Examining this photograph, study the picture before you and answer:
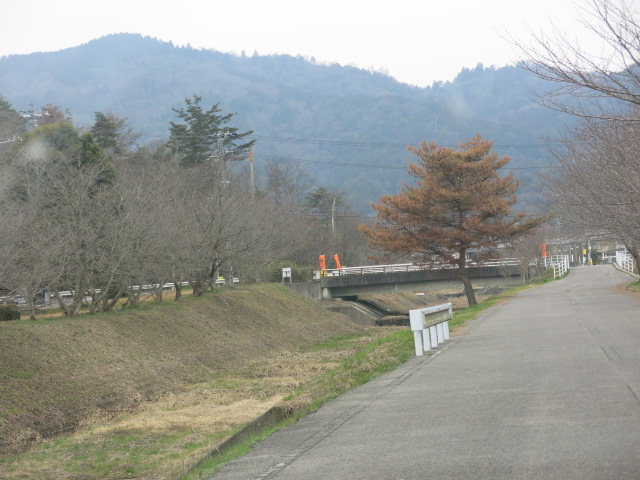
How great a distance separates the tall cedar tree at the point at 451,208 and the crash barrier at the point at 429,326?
25.0 m

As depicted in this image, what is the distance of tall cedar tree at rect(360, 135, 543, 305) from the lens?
46.1 metres

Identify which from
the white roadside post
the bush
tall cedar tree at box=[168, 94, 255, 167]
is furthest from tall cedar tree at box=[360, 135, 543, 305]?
the white roadside post

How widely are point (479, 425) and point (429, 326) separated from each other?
383 inches

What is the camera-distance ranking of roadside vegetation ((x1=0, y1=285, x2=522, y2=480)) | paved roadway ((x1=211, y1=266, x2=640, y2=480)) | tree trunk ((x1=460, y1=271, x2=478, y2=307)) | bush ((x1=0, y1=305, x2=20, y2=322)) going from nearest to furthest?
paved roadway ((x1=211, y1=266, x2=640, y2=480)) < roadside vegetation ((x1=0, y1=285, x2=522, y2=480)) < bush ((x1=0, y1=305, x2=20, y2=322)) < tree trunk ((x1=460, y1=271, x2=478, y2=307))

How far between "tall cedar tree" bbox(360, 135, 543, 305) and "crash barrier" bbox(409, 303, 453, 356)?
2505 centimetres

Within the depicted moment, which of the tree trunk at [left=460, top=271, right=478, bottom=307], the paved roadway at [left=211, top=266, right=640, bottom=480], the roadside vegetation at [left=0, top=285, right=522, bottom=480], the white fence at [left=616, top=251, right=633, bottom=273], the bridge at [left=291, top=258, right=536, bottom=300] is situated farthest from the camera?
the white fence at [left=616, top=251, right=633, bottom=273]

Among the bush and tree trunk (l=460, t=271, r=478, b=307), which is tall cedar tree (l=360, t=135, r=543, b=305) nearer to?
tree trunk (l=460, t=271, r=478, b=307)

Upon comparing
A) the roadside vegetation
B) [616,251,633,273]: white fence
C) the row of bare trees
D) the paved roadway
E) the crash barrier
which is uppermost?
the row of bare trees

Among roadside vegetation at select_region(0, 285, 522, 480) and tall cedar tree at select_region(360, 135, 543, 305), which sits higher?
tall cedar tree at select_region(360, 135, 543, 305)

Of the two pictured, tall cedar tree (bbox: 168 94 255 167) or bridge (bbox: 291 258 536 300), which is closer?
bridge (bbox: 291 258 536 300)

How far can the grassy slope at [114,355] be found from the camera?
49.3 ft

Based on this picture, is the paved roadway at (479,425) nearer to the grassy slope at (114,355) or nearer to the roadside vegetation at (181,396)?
the roadside vegetation at (181,396)

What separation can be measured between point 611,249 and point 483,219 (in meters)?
132

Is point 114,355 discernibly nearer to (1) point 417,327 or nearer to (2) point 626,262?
(1) point 417,327
